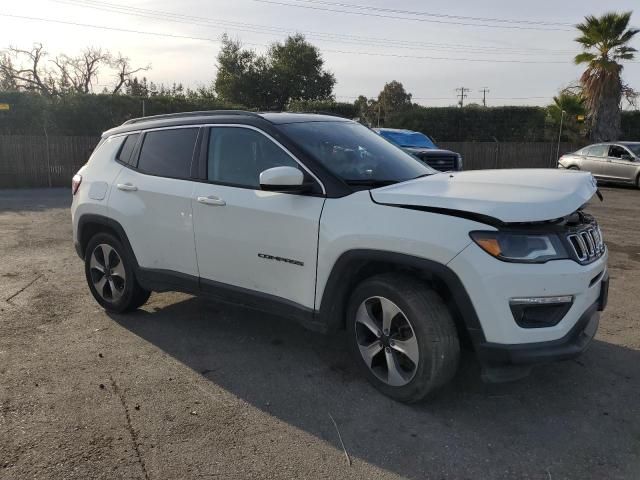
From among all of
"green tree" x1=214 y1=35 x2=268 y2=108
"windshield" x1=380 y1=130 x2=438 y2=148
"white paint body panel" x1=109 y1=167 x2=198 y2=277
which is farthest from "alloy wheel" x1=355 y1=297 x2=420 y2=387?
"green tree" x1=214 y1=35 x2=268 y2=108

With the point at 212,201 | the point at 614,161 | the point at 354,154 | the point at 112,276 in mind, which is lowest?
the point at 112,276

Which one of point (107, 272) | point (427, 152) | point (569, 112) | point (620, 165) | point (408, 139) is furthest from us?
point (569, 112)

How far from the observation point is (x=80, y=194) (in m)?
5.41

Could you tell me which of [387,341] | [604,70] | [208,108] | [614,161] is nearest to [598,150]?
[614,161]

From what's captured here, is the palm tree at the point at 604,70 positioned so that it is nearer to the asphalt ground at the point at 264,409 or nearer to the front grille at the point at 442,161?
the front grille at the point at 442,161

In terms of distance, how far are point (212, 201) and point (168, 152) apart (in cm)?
84

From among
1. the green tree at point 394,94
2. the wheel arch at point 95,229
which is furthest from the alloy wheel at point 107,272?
the green tree at point 394,94

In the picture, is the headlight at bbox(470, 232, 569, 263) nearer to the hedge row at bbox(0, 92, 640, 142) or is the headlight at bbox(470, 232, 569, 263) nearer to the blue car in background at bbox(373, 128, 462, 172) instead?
the blue car in background at bbox(373, 128, 462, 172)

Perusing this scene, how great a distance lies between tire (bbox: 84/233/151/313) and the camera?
16.8 ft

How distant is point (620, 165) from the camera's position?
17703 millimetres

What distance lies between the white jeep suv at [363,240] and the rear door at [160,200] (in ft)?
0.04

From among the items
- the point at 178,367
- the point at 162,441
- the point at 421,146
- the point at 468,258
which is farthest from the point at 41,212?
the point at 468,258

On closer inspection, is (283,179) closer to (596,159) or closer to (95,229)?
(95,229)

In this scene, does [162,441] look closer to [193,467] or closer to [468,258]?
[193,467]
